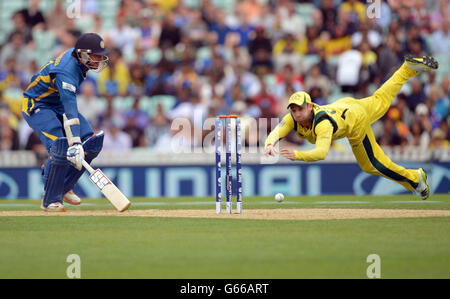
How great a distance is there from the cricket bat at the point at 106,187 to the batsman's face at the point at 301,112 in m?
2.51

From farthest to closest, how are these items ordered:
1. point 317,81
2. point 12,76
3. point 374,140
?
point 12,76 → point 317,81 → point 374,140

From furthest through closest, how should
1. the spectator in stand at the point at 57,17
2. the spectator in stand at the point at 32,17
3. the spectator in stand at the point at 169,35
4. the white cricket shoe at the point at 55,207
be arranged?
1. the spectator in stand at the point at 32,17
2. the spectator in stand at the point at 57,17
3. the spectator in stand at the point at 169,35
4. the white cricket shoe at the point at 55,207

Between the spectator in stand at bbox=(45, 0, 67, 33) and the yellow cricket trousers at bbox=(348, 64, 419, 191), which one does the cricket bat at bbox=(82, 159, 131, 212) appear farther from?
the spectator in stand at bbox=(45, 0, 67, 33)

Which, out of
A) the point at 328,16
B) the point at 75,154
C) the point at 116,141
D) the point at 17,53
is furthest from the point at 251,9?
the point at 75,154

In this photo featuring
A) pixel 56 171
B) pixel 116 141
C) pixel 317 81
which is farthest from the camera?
pixel 317 81

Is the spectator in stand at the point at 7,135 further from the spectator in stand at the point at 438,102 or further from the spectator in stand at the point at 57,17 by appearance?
the spectator in stand at the point at 438,102

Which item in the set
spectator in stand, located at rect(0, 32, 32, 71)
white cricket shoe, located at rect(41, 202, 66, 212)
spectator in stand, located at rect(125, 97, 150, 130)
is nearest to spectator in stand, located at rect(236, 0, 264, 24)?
spectator in stand, located at rect(125, 97, 150, 130)

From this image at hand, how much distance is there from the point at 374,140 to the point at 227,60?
7709mm

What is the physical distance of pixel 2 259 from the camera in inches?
283

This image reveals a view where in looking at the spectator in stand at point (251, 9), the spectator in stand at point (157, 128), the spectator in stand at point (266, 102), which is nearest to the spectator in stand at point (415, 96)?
the spectator in stand at point (266, 102)

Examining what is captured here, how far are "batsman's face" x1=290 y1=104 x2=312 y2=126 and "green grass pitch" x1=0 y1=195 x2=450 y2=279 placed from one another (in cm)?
140

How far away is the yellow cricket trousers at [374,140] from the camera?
10.9m

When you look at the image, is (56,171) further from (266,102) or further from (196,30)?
(196,30)

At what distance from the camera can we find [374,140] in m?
11.2
